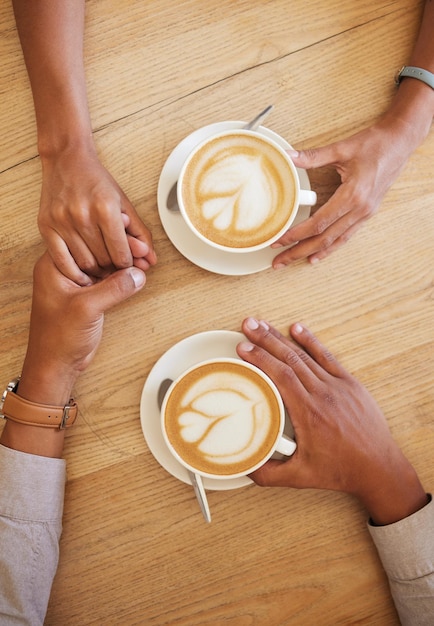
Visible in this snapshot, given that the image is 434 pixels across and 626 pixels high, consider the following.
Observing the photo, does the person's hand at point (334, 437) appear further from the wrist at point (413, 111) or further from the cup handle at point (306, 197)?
the wrist at point (413, 111)

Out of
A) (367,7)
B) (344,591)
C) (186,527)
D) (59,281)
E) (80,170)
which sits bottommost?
(344,591)

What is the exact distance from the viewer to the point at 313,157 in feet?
3.25

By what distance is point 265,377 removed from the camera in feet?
3.13

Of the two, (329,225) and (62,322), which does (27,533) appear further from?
(329,225)

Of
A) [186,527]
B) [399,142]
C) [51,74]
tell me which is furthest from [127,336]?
[399,142]

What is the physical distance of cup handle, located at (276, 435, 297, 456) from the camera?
968 mm

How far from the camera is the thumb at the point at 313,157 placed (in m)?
0.98

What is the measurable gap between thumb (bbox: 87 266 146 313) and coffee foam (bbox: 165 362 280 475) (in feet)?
0.62

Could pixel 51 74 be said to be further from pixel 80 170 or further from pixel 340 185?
pixel 340 185

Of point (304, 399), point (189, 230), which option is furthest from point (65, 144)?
point (304, 399)

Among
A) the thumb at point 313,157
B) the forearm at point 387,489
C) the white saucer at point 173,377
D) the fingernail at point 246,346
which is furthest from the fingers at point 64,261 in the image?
the forearm at point 387,489

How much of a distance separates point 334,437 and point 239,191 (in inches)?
20.1

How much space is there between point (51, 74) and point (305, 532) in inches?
40.3

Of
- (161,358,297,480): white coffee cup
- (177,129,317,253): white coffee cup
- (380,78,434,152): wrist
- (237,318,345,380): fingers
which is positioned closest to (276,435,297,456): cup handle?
(161,358,297,480): white coffee cup
